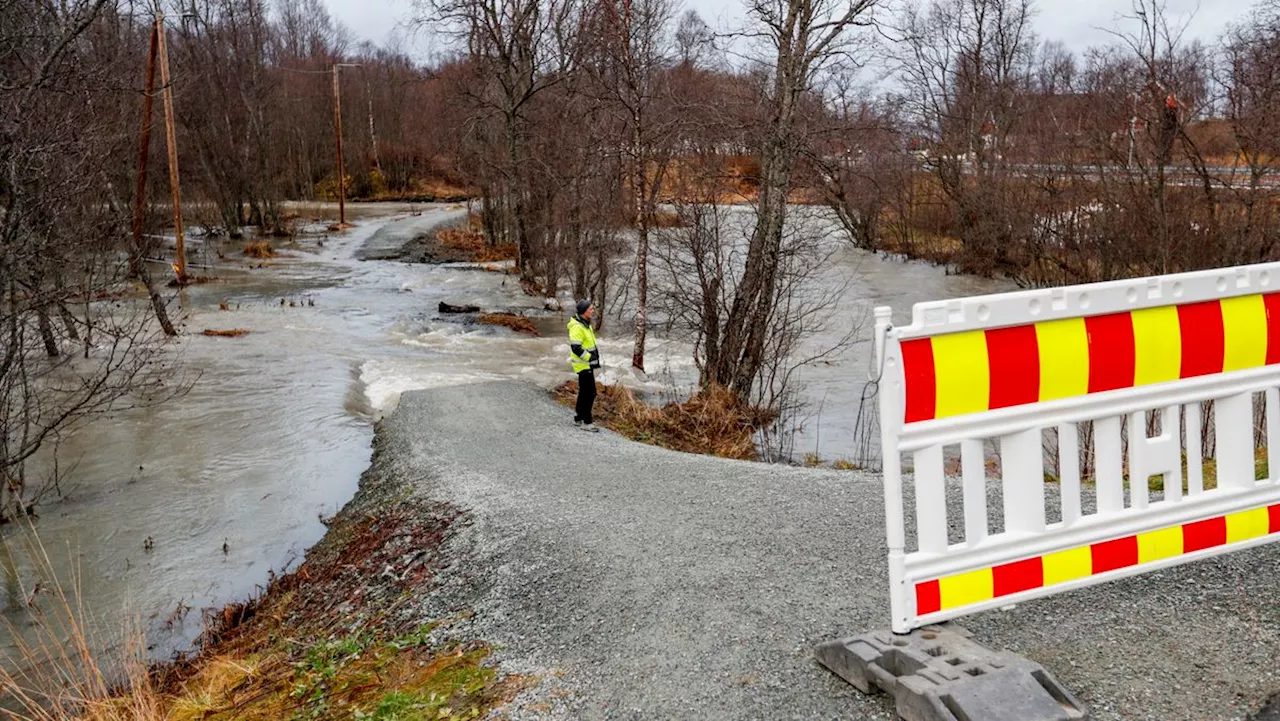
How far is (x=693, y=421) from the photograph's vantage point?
46.3ft

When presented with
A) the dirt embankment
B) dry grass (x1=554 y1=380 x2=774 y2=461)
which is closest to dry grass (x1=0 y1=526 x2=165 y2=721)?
the dirt embankment

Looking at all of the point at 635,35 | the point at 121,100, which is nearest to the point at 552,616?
the point at 635,35

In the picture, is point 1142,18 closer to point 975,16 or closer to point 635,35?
point 635,35

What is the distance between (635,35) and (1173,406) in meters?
14.7

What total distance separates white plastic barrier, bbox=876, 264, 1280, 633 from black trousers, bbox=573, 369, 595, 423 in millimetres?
→ 8839

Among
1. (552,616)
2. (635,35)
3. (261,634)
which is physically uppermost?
(635,35)

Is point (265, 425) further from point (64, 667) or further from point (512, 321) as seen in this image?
point (512, 321)

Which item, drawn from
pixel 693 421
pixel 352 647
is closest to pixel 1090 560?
pixel 352 647

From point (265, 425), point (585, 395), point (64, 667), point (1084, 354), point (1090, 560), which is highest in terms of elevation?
point (1084, 354)

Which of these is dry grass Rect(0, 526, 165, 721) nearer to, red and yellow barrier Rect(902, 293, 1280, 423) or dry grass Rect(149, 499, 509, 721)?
dry grass Rect(149, 499, 509, 721)

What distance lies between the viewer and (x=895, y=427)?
11.6 ft

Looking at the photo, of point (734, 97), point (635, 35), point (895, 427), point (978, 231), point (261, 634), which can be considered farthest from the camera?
point (978, 231)

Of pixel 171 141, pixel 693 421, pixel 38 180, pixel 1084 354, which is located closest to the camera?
pixel 1084 354

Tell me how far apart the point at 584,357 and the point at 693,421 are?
2.47 metres
